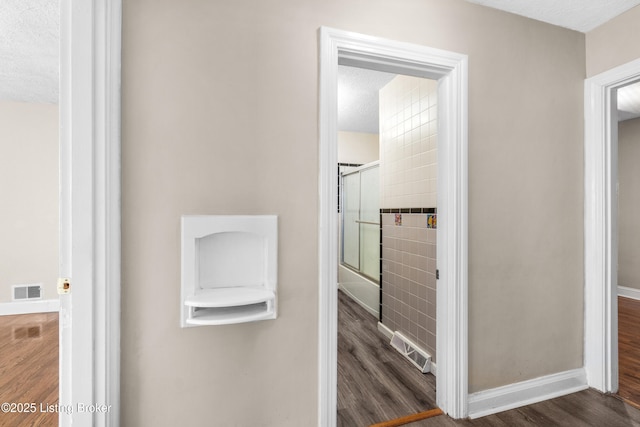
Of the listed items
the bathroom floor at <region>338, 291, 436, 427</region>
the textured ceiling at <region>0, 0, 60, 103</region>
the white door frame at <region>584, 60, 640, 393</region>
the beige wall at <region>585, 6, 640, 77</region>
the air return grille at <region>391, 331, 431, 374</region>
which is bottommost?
the bathroom floor at <region>338, 291, 436, 427</region>

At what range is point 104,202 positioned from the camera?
1131mm

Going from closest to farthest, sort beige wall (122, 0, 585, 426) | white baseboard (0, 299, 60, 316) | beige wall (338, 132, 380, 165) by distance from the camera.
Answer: beige wall (122, 0, 585, 426), white baseboard (0, 299, 60, 316), beige wall (338, 132, 380, 165)

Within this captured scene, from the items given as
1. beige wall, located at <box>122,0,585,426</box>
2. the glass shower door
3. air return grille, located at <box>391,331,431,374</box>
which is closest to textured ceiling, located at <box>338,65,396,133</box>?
the glass shower door

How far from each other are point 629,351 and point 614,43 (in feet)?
8.13

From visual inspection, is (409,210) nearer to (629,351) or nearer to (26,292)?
(629,351)

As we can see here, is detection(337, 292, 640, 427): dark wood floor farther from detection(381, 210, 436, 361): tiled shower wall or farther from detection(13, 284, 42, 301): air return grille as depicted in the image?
detection(13, 284, 42, 301): air return grille

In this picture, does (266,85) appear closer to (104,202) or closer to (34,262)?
(104,202)

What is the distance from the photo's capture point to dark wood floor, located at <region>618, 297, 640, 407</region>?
193 centimetres

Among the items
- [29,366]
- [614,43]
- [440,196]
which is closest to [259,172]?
[440,196]

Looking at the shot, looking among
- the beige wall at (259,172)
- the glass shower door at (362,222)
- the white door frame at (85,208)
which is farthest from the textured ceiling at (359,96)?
the white door frame at (85,208)

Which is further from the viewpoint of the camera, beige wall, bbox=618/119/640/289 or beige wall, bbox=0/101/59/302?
beige wall, bbox=618/119/640/289

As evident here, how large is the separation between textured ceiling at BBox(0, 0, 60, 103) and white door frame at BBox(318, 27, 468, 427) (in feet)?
6.05

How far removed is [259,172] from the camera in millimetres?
1349

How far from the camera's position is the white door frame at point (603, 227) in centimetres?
189
